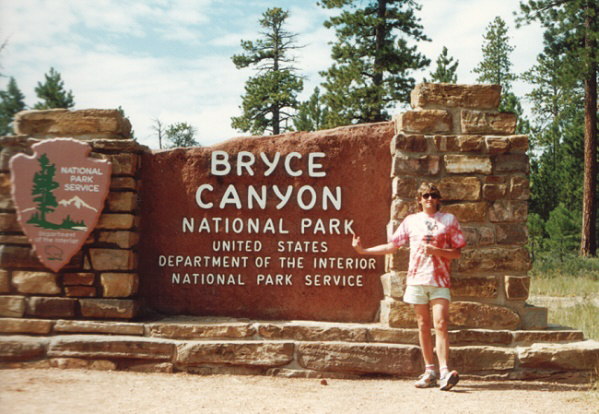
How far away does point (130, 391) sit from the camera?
4.13 m

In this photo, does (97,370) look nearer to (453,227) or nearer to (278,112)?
(453,227)

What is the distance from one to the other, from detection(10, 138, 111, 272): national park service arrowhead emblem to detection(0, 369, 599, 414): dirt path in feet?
3.39

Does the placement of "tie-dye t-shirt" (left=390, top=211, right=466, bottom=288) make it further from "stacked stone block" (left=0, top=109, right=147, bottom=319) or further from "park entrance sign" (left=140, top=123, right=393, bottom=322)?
"stacked stone block" (left=0, top=109, right=147, bottom=319)

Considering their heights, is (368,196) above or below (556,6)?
below

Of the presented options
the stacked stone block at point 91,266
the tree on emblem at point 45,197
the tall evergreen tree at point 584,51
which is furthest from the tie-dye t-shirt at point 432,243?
the tall evergreen tree at point 584,51

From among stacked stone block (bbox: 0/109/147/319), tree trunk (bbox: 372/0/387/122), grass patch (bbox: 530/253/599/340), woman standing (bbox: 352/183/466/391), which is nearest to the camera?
woman standing (bbox: 352/183/466/391)

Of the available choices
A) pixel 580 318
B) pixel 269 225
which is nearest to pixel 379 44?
pixel 580 318

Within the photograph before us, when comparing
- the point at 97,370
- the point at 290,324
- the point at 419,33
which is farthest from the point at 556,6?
the point at 97,370

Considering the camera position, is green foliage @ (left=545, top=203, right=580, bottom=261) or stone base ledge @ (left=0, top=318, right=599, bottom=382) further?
green foliage @ (left=545, top=203, right=580, bottom=261)

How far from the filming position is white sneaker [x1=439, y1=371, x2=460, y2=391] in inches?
162

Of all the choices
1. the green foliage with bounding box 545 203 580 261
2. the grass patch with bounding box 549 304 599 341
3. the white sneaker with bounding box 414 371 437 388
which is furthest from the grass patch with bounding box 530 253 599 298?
the white sneaker with bounding box 414 371 437 388

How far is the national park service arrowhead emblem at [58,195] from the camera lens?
502cm

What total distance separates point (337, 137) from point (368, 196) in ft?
1.92

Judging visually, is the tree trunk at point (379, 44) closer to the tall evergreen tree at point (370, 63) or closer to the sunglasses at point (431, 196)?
the tall evergreen tree at point (370, 63)
